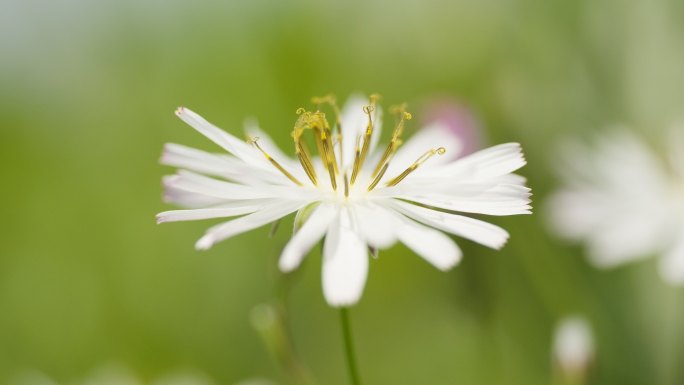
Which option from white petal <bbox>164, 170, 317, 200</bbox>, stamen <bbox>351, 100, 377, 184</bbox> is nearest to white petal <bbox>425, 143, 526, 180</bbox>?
stamen <bbox>351, 100, 377, 184</bbox>

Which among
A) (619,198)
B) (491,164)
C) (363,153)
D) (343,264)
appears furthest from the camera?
(619,198)

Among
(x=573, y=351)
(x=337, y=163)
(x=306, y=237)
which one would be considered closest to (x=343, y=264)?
(x=306, y=237)

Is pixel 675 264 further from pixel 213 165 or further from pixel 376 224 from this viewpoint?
pixel 213 165

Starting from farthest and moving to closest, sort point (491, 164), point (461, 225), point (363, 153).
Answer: point (363, 153), point (491, 164), point (461, 225)

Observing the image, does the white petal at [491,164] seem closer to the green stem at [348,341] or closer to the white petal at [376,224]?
the white petal at [376,224]

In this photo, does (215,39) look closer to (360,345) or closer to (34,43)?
(34,43)

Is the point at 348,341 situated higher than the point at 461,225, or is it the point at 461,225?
the point at 461,225
